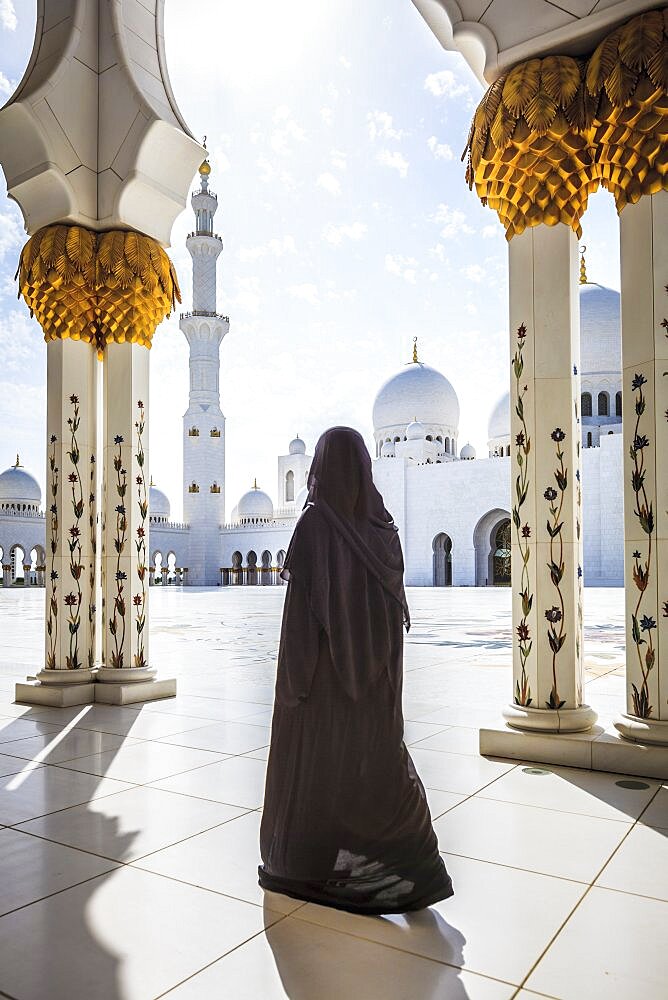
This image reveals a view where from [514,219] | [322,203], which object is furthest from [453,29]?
[322,203]

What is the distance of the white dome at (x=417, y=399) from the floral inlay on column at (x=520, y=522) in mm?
24306

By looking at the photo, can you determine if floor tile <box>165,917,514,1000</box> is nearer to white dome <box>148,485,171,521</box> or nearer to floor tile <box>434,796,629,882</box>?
floor tile <box>434,796,629,882</box>

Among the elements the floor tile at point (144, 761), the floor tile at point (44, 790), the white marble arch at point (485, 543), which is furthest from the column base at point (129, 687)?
the white marble arch at point (485, 543)

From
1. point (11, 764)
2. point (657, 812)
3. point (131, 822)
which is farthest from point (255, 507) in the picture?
point (657, 812)

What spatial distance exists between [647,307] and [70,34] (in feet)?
11.0

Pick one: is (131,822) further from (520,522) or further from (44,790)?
(520,522)

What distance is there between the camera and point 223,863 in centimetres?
195

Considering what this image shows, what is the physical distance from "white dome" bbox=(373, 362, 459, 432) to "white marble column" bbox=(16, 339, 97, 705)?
2338 centimetres

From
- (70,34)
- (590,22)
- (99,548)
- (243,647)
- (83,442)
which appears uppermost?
(70,34)

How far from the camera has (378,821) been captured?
1.70 m

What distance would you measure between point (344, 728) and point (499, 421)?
2460 centimetres

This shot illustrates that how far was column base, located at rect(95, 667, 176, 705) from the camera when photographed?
411 cm

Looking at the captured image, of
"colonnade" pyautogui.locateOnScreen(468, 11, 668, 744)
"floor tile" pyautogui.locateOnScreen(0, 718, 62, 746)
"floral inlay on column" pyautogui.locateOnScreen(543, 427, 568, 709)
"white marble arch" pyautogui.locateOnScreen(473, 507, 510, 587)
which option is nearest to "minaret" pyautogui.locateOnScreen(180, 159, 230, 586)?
"white marble arch" pyautogui.locateOnScreen(473, 507, 510, 587)

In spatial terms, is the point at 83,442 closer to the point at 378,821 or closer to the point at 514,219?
the point at 514,219
